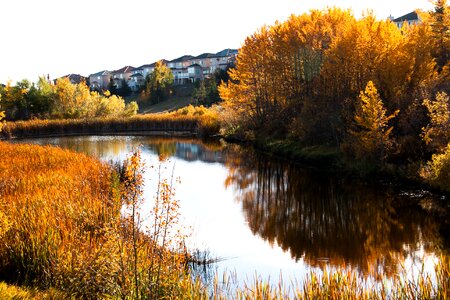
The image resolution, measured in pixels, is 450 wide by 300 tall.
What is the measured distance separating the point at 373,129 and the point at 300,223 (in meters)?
10.4

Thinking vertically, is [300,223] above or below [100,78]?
below

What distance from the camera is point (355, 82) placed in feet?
110

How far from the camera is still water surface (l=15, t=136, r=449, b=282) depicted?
47.3ft

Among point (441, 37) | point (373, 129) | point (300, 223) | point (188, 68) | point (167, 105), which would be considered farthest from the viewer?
point (188, 68)

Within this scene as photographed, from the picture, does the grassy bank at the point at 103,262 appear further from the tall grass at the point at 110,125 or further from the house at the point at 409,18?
the house at the point at 409,18

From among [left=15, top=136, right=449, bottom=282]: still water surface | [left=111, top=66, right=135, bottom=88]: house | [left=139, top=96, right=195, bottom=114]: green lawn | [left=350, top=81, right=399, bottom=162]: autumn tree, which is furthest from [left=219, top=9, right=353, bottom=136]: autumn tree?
[left=111, top=66, right=135, bottom=88]: house

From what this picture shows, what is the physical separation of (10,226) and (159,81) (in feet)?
347

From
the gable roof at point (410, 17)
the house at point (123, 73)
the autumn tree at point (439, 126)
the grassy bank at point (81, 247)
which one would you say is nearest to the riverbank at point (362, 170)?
the autumn tree at point (439, 126)

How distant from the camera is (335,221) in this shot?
19.3 metres

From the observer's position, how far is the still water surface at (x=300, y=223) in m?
14.4

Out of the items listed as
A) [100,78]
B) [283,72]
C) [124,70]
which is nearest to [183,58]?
[124,70]

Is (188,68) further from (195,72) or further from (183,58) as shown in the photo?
(183,58)

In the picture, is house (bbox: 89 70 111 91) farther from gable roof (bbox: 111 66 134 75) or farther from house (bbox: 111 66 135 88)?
gable roof (bbox: 111 66 134 75)

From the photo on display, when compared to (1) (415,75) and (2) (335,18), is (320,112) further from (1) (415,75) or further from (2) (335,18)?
(2) (335,18)
